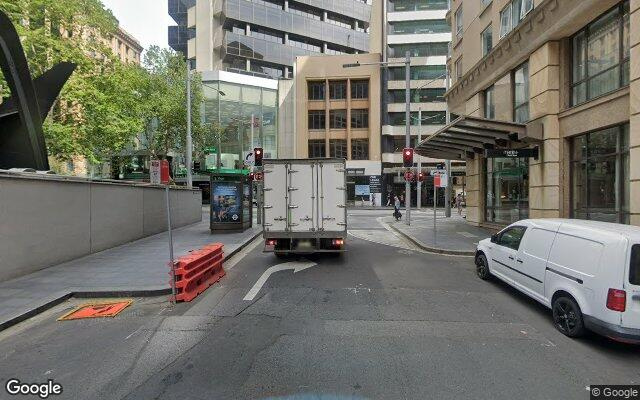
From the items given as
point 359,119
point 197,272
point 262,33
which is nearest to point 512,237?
point 197,272

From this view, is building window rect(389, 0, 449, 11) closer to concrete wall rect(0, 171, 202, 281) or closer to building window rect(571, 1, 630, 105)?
building window rect(571, 1, 630, 105)

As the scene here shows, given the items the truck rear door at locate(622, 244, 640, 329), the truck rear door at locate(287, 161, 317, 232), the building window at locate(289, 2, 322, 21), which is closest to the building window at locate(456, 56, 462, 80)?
the truck rear door at locate(287, 161, 317, 232)

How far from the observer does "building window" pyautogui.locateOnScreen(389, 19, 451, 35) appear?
144ft

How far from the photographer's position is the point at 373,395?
11.4 feet

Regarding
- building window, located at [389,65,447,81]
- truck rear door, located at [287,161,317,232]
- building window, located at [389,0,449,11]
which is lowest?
truck rear door, located at [287,161,317,232]

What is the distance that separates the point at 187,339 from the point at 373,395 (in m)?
2.64

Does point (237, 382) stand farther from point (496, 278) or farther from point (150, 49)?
point (150, 49)

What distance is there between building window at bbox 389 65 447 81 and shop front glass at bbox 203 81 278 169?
15.2 metres

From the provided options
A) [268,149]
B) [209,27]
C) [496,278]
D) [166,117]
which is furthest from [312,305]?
[209,27]

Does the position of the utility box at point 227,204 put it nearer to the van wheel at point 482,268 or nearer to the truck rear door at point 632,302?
the van wheel at point 482,268

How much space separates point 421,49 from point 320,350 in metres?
46.5

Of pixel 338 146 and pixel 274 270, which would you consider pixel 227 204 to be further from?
pixel 338 146

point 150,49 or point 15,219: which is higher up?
point 150,49

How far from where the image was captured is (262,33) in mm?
44656
